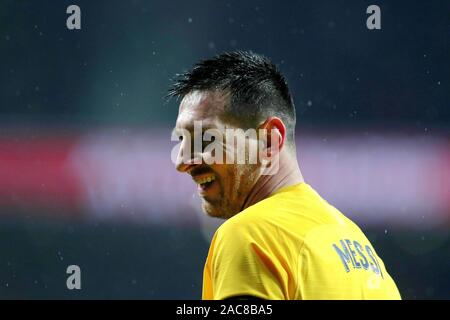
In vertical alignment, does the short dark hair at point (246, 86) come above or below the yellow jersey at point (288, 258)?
above

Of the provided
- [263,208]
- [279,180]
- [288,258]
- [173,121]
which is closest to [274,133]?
[279,180]

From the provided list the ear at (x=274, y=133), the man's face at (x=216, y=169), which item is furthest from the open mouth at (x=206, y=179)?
the ear at (x=274, y=133)

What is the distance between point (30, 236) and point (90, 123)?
0.70 m

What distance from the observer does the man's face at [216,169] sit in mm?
1523

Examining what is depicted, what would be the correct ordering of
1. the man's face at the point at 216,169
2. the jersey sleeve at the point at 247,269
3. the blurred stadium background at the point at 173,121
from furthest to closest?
the blurred stadium background at the point at 173,121 < the man's face at the point at 216,169 < the jersey sleeve at the point at 247,269

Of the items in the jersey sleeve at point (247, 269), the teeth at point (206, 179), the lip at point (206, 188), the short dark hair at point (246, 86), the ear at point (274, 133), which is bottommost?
the jersey sleeve at point (247, 269)

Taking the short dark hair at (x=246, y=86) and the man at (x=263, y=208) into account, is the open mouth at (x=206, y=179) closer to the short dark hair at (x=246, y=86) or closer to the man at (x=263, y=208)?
the man at (x=263, y=208)

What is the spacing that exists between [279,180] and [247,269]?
34cm

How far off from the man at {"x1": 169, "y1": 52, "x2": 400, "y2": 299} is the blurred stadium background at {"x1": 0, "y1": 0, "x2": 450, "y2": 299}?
2.50 meters

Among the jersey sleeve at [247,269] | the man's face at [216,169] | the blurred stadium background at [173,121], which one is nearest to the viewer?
the jersey sleeve at [247,269]

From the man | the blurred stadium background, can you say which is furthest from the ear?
the blurred stadium background

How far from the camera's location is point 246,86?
1584 millimetres
